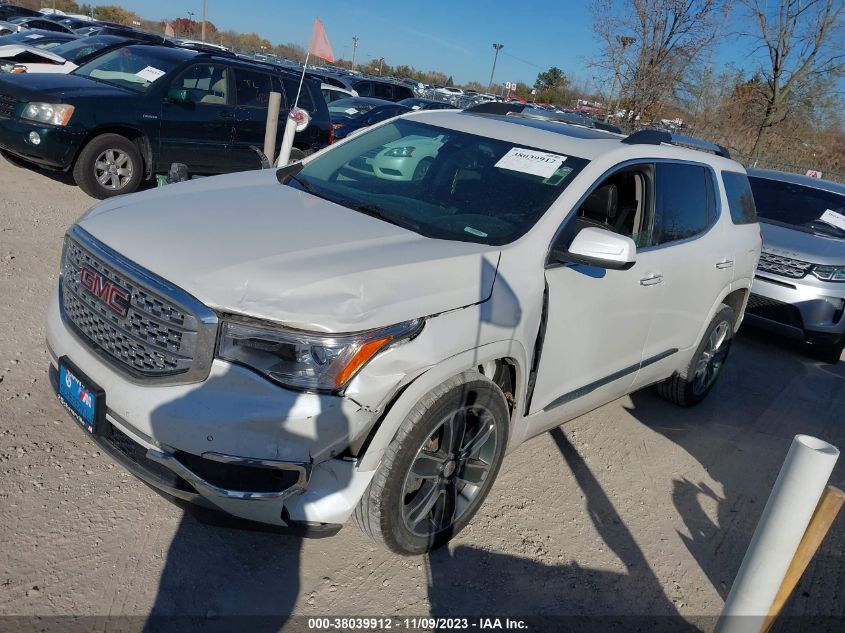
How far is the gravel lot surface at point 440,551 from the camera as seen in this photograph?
2.70 metres

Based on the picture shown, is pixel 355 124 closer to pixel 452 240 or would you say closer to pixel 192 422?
pixel 452 240

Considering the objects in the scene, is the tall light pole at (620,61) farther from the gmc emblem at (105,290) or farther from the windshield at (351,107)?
the gmc emblem at (105,290)

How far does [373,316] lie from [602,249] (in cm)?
119

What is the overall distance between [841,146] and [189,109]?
31.4 m

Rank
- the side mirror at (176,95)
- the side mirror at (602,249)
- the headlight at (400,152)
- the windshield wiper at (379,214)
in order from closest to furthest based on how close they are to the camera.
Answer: the side mirror at (602,249) < the windshield wiper at (379,214) < the headlight at (400,152) < the side mirror at (176,95)

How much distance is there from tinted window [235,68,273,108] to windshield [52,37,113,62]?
3403mm

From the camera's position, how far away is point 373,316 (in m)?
2.45

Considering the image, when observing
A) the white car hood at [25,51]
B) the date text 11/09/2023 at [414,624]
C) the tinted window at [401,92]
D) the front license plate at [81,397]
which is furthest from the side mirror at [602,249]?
the tinted window at [401,92]

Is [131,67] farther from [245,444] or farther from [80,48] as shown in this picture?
[245,444]

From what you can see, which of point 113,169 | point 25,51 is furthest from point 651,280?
point 25,51

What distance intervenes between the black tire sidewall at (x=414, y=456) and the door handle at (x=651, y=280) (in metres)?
1.23

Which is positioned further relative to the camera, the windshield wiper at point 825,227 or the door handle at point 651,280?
the windshield wiper at point 825,227

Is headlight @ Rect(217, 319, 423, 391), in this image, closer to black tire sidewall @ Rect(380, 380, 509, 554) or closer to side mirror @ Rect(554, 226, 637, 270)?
black tire sidewall @ Rect(380, 380, 509, 554)

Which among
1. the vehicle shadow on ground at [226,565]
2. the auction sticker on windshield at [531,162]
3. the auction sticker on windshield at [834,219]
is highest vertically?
the auction sticker on windshield at [531,162]
